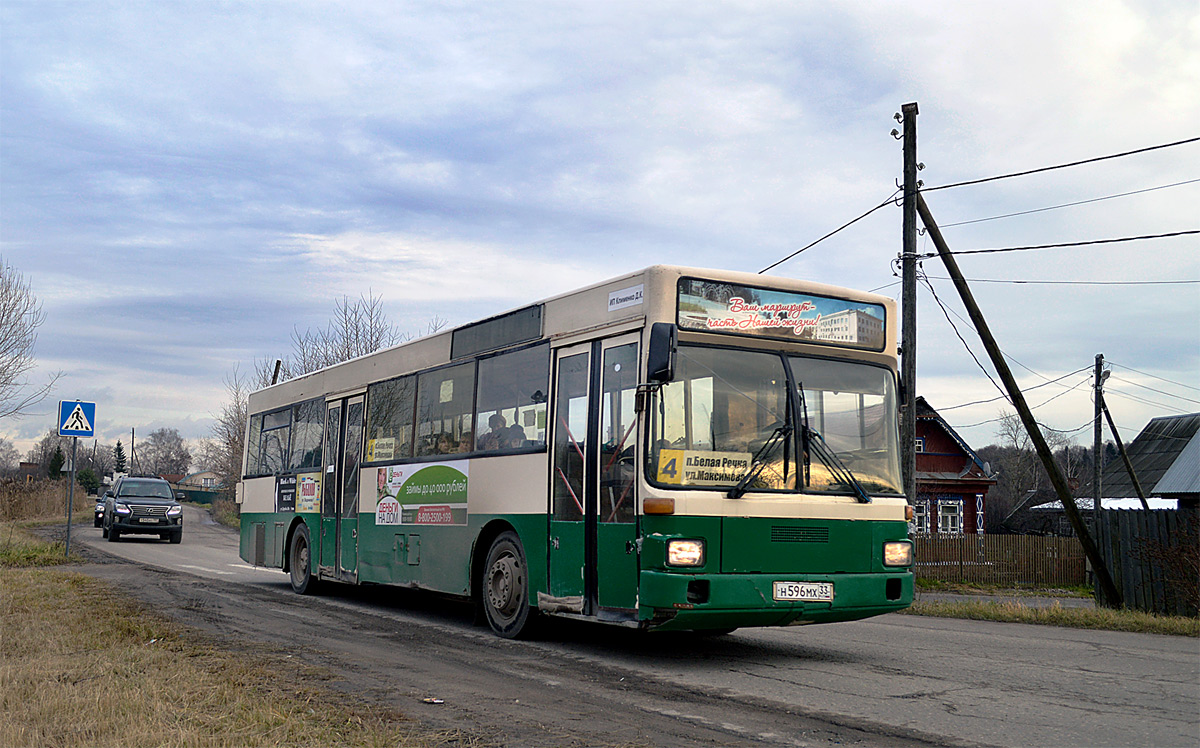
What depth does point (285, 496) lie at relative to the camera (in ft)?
53.3

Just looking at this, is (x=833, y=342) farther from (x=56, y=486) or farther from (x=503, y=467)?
(x=56, y=486)

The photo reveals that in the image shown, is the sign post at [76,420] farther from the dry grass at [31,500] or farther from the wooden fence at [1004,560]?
the wooden fence at [1004,560]

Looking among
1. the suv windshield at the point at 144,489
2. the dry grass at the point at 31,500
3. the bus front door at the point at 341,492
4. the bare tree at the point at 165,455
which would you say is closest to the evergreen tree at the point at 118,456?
the bare tree at the point at 165,455

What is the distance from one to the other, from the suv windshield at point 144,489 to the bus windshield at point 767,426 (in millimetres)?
26630

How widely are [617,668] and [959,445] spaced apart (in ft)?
151

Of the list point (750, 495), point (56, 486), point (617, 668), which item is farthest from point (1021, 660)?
point (56, 486)

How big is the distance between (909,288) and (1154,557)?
Result: 5446 mm

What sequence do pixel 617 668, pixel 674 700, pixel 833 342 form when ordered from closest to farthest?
pixel 674 700 → pixel 617 668 → pixel 833 342

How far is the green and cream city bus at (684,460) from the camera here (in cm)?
808

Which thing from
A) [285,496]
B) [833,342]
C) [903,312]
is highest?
[903,312]

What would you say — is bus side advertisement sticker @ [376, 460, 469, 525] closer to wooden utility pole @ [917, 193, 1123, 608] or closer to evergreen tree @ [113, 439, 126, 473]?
wooden utility pole @ [917, 193, 1123, 608]

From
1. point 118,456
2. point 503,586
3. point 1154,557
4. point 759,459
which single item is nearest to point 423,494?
point 503,586

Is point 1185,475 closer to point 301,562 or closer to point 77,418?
point 301,562

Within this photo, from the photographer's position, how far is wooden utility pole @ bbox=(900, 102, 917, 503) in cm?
1658
